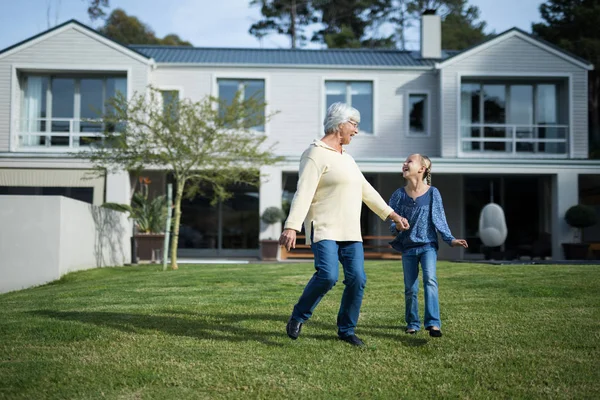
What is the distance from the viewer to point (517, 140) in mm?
20906

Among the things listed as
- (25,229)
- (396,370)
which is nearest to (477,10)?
(25,229)

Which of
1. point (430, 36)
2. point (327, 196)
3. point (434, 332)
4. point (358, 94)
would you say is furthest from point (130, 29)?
point (434, 332)

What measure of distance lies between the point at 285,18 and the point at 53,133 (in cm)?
2362

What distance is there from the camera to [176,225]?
15.1 meters

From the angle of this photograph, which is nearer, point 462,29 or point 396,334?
point 396,334

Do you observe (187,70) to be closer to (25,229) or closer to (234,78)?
(234,78)

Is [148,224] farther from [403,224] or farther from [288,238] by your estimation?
[288,238]

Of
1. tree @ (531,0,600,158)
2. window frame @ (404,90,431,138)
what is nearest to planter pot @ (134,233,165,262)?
window frame @ (404,90,431,138)

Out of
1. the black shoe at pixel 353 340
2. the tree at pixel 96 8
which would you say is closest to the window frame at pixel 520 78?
the black shoe at pixel 353 340

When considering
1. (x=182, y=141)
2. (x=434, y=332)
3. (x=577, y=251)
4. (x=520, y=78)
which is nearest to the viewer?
(x=434, y=332)

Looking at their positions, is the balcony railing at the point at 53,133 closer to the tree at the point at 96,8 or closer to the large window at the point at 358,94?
the large window at the point at 358,94

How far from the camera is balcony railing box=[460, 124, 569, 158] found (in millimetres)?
20953

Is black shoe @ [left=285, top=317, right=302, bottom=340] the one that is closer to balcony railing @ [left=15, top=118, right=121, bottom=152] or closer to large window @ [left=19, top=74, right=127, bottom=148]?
balcony railing @ [left=15, top=118, right=121, bottom=152]

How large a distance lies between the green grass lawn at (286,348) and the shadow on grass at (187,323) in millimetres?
13
